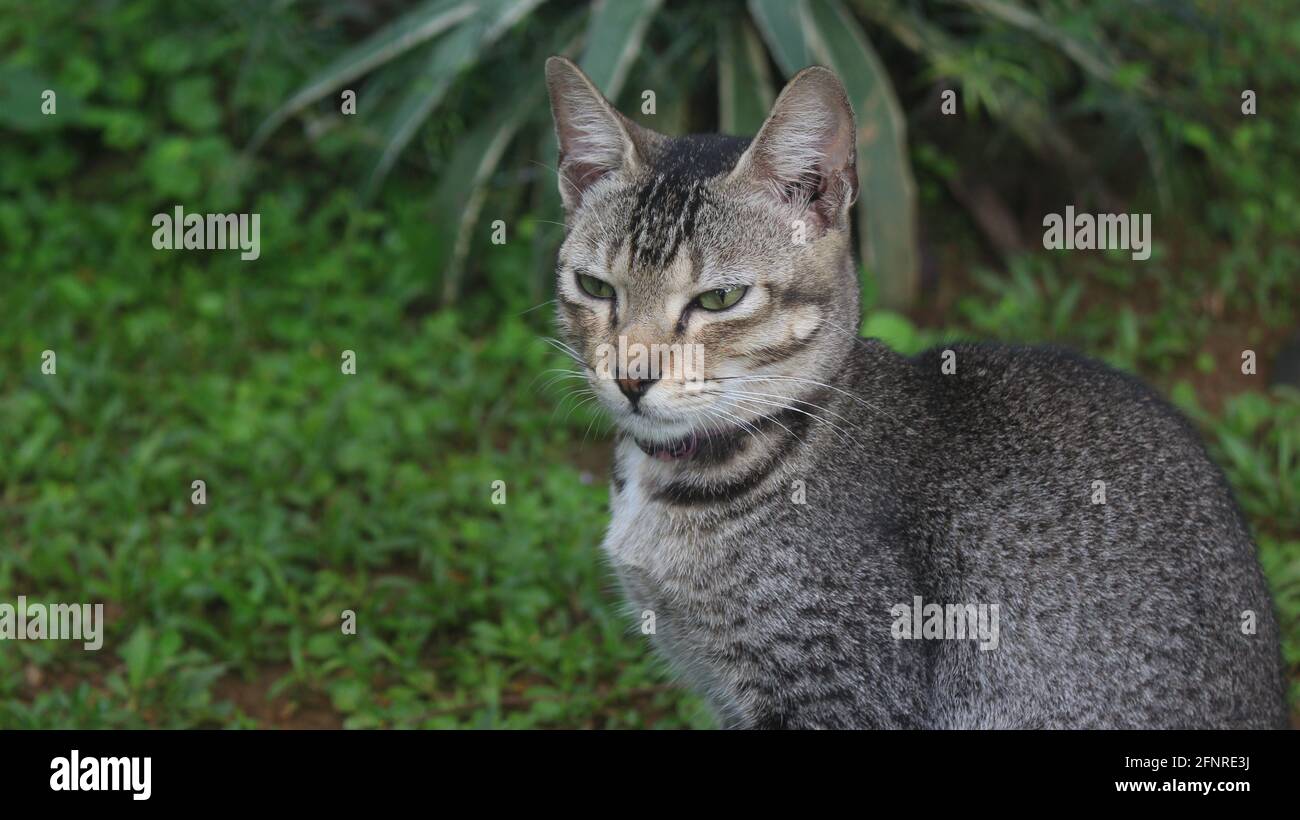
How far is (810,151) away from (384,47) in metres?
3.76

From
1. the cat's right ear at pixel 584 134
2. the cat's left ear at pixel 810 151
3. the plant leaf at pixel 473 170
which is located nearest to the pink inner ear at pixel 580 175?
the cat's right ear at pixel 584 134

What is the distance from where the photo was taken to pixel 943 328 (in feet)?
23.8

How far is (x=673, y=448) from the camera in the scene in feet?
13.5

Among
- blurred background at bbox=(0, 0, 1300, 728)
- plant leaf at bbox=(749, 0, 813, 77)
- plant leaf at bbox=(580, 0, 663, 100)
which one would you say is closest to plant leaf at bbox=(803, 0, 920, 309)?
blurred background at bbox=(0, 0, 1300, 728)

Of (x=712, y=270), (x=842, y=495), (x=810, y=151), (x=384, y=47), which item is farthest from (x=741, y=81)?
(x=842, y=495)

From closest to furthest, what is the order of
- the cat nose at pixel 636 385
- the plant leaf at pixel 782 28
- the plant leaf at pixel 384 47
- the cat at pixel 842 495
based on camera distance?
the cat nose at pixel 636 385 → the cat at pixel 842 495 → the plant leaf at pixel 782 28 → the plant leaf at pixel 384 47

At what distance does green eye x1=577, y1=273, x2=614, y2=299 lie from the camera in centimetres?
404

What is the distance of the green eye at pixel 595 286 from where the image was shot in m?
4.04

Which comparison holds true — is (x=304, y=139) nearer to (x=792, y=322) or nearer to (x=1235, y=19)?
(x=792, y=322)

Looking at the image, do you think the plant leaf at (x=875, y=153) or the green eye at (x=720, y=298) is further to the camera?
the plant leaf at (x=875, y=153)

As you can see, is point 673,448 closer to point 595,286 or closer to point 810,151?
point 595,286

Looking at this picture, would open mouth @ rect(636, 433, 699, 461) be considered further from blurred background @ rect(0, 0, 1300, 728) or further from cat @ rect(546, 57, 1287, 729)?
blurred background @ rect(0, 0, 1300, 728)

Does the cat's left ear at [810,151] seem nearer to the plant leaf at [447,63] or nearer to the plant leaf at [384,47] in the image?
the plant leaf at [447,63]

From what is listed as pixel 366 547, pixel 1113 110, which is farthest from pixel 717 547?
pixel 1113 110
